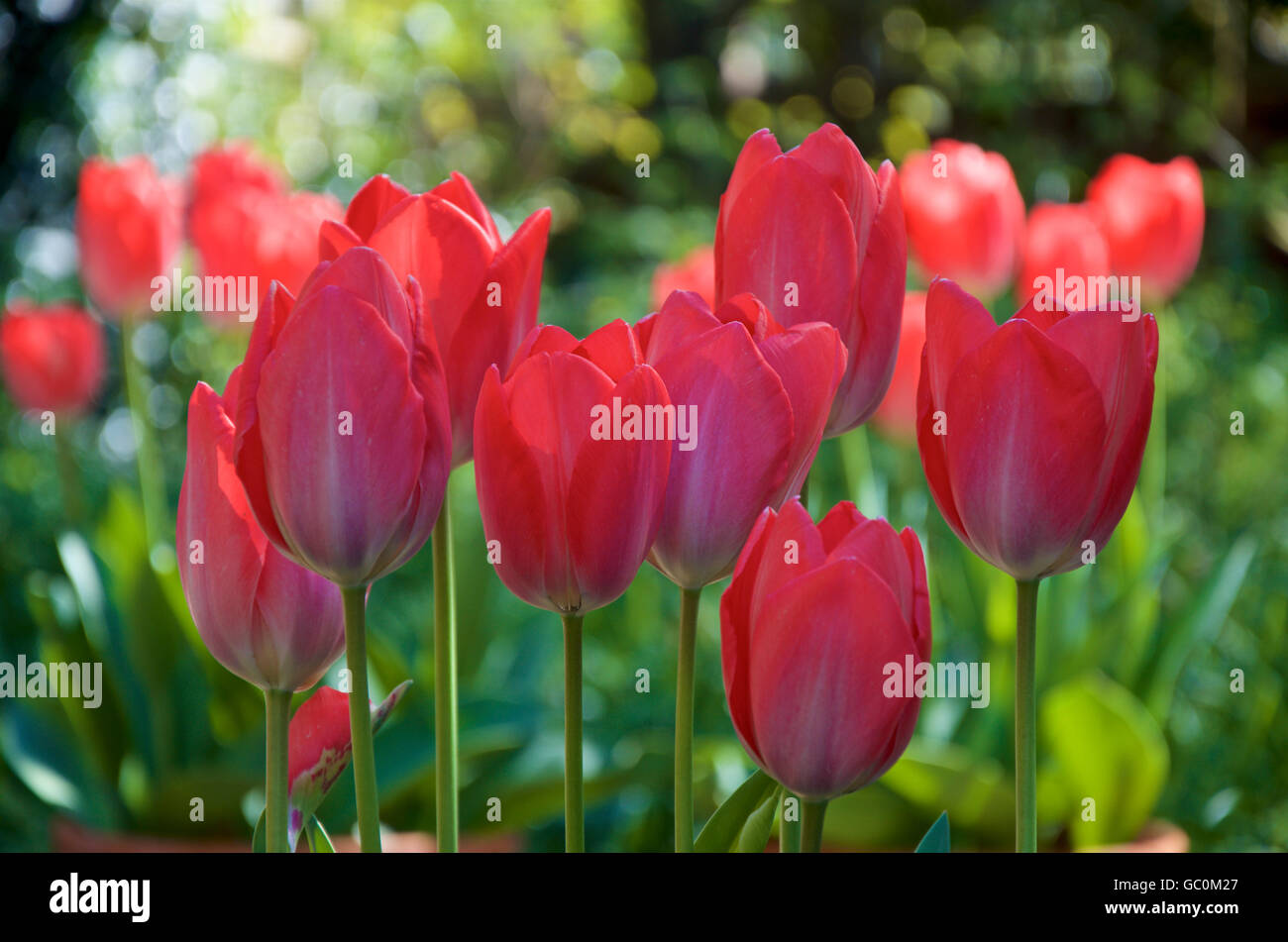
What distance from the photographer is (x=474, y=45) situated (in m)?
4.33

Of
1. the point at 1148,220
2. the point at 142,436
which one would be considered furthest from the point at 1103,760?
the point at 142,436

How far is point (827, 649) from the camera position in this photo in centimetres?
27

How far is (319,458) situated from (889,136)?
144 inches

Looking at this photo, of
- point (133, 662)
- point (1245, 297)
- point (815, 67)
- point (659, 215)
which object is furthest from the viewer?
point (815, 67)

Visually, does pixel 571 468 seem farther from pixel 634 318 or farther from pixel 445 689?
pixel 634 318

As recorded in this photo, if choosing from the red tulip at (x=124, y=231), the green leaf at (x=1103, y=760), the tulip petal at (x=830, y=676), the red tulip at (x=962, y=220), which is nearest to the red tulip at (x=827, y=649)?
the tulip petal at (x=830, y=676)

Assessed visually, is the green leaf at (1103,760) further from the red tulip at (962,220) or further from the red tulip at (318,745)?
the red tulip at (318,745)

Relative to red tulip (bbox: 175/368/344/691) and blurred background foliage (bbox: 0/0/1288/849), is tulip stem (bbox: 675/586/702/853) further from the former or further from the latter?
blurred background foliage (bbox: 0/0/1288/849)

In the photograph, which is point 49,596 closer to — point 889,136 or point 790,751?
point 790,751

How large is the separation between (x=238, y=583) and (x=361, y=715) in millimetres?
44

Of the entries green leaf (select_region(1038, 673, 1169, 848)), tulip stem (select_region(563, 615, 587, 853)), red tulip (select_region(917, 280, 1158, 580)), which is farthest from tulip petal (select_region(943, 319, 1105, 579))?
green leaf (select_region(1038, 673, 1169, 848))

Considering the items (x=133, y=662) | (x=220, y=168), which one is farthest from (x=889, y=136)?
(x=133, y=662)

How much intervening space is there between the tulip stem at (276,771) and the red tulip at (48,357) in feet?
4.36
